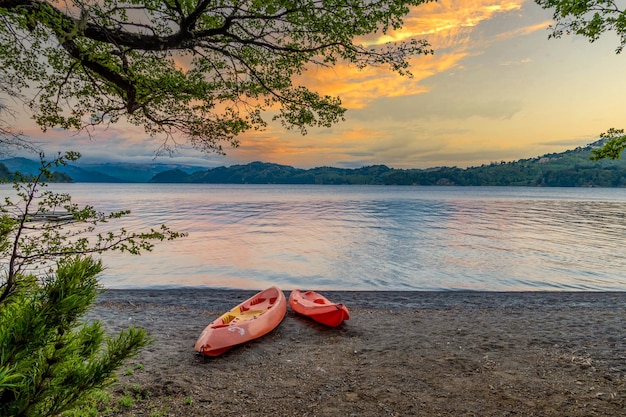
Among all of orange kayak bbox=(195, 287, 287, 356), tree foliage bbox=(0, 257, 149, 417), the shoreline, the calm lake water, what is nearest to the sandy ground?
orange kayak bbox=(195, 287, 287, 356)

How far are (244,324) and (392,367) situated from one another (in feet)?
13.6

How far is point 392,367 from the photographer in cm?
850

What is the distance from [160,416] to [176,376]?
1.80 m

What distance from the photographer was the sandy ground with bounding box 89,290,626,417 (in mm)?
6707

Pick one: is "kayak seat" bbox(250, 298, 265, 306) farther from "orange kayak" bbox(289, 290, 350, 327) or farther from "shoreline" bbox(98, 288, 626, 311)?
"shoreline" bbox(98, 288, 626, 311)

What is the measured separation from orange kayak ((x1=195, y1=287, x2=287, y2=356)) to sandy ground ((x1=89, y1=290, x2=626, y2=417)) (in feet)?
0.87

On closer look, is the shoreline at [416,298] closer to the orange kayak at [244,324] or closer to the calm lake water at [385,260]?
the calm lake water at [385,260]

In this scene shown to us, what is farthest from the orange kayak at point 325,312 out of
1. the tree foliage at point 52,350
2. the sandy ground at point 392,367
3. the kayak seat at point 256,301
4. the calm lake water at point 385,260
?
the tree foliage at point 52,350

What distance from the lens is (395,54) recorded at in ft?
27.7

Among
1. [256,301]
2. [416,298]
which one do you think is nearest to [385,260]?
[416,298]

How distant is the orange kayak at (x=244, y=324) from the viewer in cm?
919

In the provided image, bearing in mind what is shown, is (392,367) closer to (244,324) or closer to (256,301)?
(244,324)

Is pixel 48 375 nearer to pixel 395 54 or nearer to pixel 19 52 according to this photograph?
pixel 19 52

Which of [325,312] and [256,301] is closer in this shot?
[325,312]
